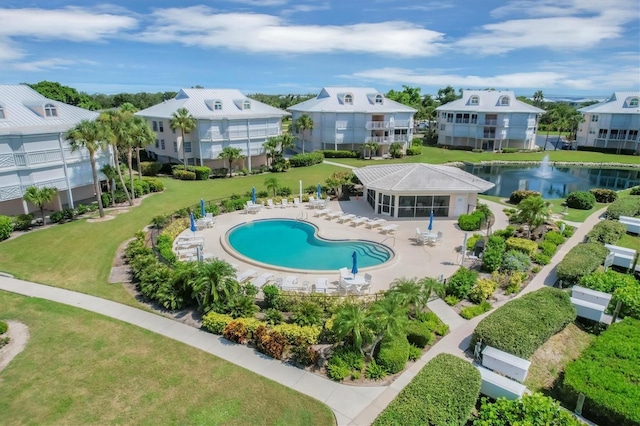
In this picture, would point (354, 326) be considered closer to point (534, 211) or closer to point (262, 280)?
point (262, 280)

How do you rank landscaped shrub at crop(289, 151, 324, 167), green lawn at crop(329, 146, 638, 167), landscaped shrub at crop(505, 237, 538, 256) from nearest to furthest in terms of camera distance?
landscaped shrub at crop(505, 237, 538, 256) → landscaped shrub at crop(289, 151, 324, 167) → green lawn at crop(329, 146, 638, 167)

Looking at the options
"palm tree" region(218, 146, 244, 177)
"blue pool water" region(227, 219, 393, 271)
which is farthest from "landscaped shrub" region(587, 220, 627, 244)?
"palm tree" region(218, 146, 244, 177)

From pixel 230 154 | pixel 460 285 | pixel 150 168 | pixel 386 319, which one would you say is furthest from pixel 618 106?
pixel 386 319

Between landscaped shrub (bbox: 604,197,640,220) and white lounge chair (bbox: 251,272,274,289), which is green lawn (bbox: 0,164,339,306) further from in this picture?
landscaped shrub (bbox: 604,197,640,220)

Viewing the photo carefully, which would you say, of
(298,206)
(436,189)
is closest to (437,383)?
(436,189)

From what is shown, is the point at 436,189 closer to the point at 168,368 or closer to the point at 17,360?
the point at 168,368

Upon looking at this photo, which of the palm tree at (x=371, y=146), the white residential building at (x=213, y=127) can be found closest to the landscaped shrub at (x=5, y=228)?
the white residential building at (x=213, y=127)
